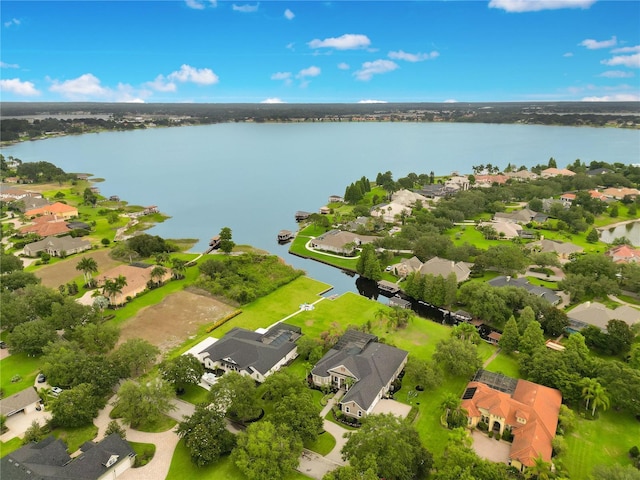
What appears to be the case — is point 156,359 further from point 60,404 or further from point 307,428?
point 307,428

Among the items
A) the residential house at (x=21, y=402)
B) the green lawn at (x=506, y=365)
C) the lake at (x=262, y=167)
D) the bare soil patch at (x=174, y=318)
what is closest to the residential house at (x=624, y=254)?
the green lawn at (x=506, y=365)

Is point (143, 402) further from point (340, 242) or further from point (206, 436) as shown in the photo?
point (340, 242)

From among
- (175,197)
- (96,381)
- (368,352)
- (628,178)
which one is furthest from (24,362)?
(628,178)

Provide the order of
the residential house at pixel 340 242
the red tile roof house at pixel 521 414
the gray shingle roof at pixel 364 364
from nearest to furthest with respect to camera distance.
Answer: the red tile roof house at pixel 521 414, the gray shingle roof at pixel 364 364, the residential house at pixel 340 242

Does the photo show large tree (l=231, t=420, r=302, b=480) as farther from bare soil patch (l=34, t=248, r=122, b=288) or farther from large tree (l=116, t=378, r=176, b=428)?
bare soil patch (l=34, t=248, r=122, b=288)

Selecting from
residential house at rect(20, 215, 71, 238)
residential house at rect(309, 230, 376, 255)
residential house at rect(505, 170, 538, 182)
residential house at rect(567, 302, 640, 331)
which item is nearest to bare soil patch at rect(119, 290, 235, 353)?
residential house at rect(309, 230, 376, 255)

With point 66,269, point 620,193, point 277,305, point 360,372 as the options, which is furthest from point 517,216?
point 66,269

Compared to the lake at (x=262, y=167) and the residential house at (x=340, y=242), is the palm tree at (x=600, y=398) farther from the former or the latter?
the residential house at (x=340, y=242)
